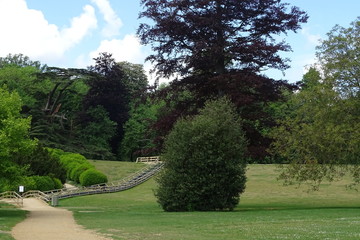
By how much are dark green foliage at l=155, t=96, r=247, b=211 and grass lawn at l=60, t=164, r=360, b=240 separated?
161cm

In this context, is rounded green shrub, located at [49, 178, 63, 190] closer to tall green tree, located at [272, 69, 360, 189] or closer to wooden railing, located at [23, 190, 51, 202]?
wooden railing, located at [23, 190, 51, 202]

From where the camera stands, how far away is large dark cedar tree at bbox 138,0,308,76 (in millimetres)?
35812

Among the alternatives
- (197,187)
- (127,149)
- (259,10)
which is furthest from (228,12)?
(127,149)

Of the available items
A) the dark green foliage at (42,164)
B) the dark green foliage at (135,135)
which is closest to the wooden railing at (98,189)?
the dark green foliage at (42,164)

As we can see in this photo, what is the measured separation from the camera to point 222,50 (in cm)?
3547

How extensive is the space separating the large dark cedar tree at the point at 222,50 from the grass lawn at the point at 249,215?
6.33 metres

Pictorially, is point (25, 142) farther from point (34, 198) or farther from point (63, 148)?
point (63, 148)

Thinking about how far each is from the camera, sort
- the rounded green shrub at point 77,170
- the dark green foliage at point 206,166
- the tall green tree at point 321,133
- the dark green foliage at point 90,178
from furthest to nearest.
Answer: the rounded green shrub at point 77,170 → the dark green foliage at point 90,178 → the dark green foliage at point 206,166 → the tall green tree at point 321,133

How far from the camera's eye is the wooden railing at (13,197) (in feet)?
133

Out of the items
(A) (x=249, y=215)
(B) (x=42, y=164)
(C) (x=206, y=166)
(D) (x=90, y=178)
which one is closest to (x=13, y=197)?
(B) (x=42, y=164)

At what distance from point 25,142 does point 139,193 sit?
22906 mm

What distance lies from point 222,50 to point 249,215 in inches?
533

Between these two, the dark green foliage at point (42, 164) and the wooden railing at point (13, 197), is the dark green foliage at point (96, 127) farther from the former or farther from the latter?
the wooden railing at point (13, 197)

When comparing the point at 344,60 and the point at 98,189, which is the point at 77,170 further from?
the point at 344,60
